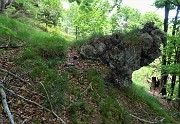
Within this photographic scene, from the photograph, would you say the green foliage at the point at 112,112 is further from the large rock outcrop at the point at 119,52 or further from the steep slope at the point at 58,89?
the large rock outcrop at the point at 119,52

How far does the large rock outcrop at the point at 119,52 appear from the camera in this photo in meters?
9.05

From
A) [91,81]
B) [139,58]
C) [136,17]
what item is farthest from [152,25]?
[136,17]

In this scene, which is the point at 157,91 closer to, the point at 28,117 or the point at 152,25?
the point at 152,25

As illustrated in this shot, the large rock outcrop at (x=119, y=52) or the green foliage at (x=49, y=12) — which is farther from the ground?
the green foliage at (x=49, y=12)

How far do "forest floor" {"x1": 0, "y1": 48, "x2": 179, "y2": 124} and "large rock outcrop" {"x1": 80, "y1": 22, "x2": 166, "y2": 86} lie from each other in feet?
1.06

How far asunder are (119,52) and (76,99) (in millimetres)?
2948

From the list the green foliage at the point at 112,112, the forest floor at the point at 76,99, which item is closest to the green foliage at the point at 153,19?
the forest floor at the point at 76,99

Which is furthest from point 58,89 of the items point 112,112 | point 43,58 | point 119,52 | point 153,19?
point 153,19

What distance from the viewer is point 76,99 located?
7086mm

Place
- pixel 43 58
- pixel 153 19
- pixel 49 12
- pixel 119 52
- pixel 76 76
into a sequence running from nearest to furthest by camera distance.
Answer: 1. pixel 76 76
2. pixel 43 58
3. pixel 119 52
4. pixel 49 12
5. pixel 153 19

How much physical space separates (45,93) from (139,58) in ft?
15.3

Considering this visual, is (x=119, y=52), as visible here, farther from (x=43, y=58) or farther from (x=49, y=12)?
(x=49, y=12)

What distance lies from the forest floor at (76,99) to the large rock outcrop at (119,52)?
32 centimetres

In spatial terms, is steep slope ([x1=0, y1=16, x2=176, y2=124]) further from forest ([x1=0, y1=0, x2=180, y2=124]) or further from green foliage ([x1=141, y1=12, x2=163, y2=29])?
green foliage ([x1=141, y1=12, x2=163, y2=29])
